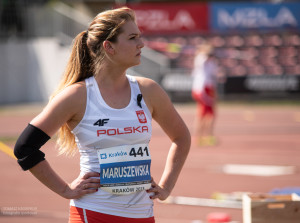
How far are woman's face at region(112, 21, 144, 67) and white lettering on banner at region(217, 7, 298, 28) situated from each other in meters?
28.8

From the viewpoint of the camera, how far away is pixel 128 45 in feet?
11.8

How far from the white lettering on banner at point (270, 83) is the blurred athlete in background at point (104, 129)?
1076 inches

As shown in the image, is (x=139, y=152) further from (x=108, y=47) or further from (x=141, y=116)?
(x=108, y=47)

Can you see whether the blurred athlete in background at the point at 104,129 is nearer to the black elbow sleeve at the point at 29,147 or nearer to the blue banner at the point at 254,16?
the black elbow sleeve at the point at 29,147

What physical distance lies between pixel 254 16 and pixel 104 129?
2949 centimetres

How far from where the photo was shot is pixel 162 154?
46.7 ft

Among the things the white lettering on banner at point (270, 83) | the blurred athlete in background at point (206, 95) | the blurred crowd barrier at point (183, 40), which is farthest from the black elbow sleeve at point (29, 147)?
the white lettering on banner at point (270, 83)

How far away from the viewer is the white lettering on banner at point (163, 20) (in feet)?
105

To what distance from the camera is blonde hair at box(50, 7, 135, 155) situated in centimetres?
360

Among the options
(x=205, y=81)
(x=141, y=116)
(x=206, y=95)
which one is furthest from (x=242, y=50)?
(x=141, y=116)

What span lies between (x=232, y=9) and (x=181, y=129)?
28728mm

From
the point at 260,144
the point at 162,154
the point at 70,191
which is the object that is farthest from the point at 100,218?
the point at 260,144

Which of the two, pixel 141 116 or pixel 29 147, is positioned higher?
pixel 141 116

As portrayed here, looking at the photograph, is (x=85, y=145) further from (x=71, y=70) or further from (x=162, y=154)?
(x=162, y=154)
